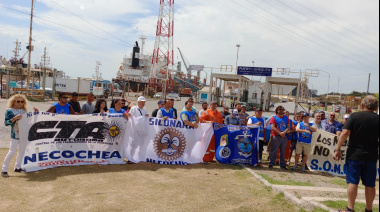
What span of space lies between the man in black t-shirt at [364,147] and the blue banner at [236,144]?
13.2 ft

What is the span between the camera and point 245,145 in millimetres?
8562

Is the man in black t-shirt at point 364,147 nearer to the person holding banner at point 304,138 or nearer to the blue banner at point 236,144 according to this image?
the person holding banner at point 304,138

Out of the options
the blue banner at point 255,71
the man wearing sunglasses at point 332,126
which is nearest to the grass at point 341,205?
the man wearing sunglasses at point 332,126

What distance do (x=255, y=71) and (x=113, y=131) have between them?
29.6 m

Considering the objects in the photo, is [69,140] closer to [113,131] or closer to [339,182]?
[113,131]

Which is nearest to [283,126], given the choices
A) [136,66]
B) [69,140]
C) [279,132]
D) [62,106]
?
[279,132]

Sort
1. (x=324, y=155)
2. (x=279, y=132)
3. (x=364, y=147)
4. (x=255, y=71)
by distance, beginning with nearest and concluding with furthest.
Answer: (x=364, y=147)
(x=279, y=132)
(x=324, y=155)
(x=255, y=71)

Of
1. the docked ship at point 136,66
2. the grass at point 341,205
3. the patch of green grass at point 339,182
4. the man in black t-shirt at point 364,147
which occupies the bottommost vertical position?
the patch of green grass at point 339,182

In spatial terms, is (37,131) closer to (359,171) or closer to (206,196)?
(206,196)

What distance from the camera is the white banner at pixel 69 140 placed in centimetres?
664

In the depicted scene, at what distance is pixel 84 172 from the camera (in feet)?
22.2

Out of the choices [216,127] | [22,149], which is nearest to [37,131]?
[22,149]

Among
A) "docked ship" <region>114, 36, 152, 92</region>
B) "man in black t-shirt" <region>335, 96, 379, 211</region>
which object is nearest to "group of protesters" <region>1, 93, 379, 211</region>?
"man in black t-shirt" <region>335, 96, 379, 211</region>

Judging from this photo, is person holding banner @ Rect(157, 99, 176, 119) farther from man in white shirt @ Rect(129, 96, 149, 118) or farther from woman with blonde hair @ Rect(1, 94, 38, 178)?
woman with blonde hair @ Rect(1, 94, 38, 178)
